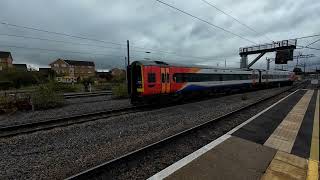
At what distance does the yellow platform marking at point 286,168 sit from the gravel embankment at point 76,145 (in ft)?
10.8

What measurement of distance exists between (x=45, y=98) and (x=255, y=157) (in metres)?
14.0

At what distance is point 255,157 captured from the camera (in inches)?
210

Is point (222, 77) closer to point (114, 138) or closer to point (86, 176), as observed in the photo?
point (114, 138)

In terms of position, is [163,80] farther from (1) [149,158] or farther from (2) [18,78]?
(2) [18,78]

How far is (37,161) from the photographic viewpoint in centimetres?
523

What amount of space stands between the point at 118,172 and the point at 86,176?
2.12 feet

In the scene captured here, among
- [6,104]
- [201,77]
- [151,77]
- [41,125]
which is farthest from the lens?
[201,77]

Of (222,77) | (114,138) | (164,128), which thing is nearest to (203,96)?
(222,77)

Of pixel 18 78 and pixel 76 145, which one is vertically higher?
pixel 18 78

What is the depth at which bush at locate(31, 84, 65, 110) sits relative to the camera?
48.1 ft

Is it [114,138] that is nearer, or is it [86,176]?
[86,176]

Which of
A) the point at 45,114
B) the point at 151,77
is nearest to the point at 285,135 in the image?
the point at 151,77

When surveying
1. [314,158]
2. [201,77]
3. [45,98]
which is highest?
[201,77]

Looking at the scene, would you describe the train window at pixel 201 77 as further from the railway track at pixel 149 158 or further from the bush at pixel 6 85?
the bush at pixel 6 85
